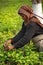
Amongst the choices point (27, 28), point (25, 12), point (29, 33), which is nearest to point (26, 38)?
point (29, 33)

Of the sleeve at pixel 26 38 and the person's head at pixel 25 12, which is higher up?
the person's head at pixel 25 12

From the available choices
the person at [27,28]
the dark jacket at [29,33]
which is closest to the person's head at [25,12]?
the person at [27,28]

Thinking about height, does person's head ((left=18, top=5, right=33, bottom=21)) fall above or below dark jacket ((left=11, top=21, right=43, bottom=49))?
above

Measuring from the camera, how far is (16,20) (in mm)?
10117

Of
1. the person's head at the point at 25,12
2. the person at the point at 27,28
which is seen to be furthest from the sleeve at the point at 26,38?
the person's head at the point at 25,12

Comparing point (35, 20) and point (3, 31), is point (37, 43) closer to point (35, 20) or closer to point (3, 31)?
point (35, 20)

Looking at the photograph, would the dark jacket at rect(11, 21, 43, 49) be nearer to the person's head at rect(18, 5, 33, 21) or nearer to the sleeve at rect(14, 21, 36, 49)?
the sleeve at rect(14, 21, 36, 49)

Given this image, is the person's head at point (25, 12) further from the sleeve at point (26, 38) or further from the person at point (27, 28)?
the sleeve at point (26, 38)

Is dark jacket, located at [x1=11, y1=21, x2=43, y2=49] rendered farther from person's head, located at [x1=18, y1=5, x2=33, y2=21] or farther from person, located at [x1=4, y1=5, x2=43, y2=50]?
person's head, located at [x1=18, y1=5, x2=33, y2=21]

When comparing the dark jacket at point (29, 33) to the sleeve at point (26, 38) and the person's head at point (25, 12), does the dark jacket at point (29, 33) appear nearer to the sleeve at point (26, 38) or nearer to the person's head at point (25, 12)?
the sleeve at point (26, 38)

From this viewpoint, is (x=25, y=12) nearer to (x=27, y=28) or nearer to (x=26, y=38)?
(x=27, y=28)

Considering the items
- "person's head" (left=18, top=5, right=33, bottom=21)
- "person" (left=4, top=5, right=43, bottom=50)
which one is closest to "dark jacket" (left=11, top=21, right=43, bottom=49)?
"person" (left=4, top=5, right=43, bottom=50)

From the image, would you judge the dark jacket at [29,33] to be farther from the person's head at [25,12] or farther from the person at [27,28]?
the person's head at [25,12]

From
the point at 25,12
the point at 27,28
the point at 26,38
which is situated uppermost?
the point at 25,12
